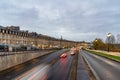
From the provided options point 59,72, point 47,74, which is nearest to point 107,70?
point 59,72

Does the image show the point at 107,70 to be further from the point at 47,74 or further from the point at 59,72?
the point at 47,74

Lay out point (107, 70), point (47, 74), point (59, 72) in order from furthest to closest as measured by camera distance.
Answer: point (59, 72), point (107, 70), point (47, 74)

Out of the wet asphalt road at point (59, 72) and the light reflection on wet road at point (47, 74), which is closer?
the light reflection on wet road at point (47, 74)

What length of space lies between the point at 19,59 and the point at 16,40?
85.4m

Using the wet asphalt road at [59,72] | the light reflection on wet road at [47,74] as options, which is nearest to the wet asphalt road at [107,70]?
the wet asphalt road at [59,72]

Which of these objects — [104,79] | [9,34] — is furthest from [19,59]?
[9,34]

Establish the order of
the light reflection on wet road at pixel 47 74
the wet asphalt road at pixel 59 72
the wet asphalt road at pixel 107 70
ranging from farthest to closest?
the wet asphalt road at pixel 59 72 < the light reflection on wet road at pixel 47 74 < the wet asphalt road at pixel 107 70

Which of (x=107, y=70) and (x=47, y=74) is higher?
(x=107, y=70)

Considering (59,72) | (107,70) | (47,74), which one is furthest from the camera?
(59,72)

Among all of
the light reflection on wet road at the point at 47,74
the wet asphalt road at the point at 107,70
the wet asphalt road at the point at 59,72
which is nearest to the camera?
the wet asphalt road at the point at 107,70

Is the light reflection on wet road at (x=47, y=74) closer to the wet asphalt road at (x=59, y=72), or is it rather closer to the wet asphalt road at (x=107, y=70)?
the wet asphalt road at (x=59, y=72)

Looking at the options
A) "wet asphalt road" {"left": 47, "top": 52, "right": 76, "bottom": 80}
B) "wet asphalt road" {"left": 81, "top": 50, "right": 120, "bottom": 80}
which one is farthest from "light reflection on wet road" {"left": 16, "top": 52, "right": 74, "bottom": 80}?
"wet asphalt road" {"left": 81, "top": 50, "right": 120, "bottom": 80}

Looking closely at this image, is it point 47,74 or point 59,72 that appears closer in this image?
point 47,74

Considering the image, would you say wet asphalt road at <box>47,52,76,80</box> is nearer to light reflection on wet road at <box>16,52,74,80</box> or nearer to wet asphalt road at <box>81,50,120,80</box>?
light reflection on wet road at <box>16,52,74,80</box>
